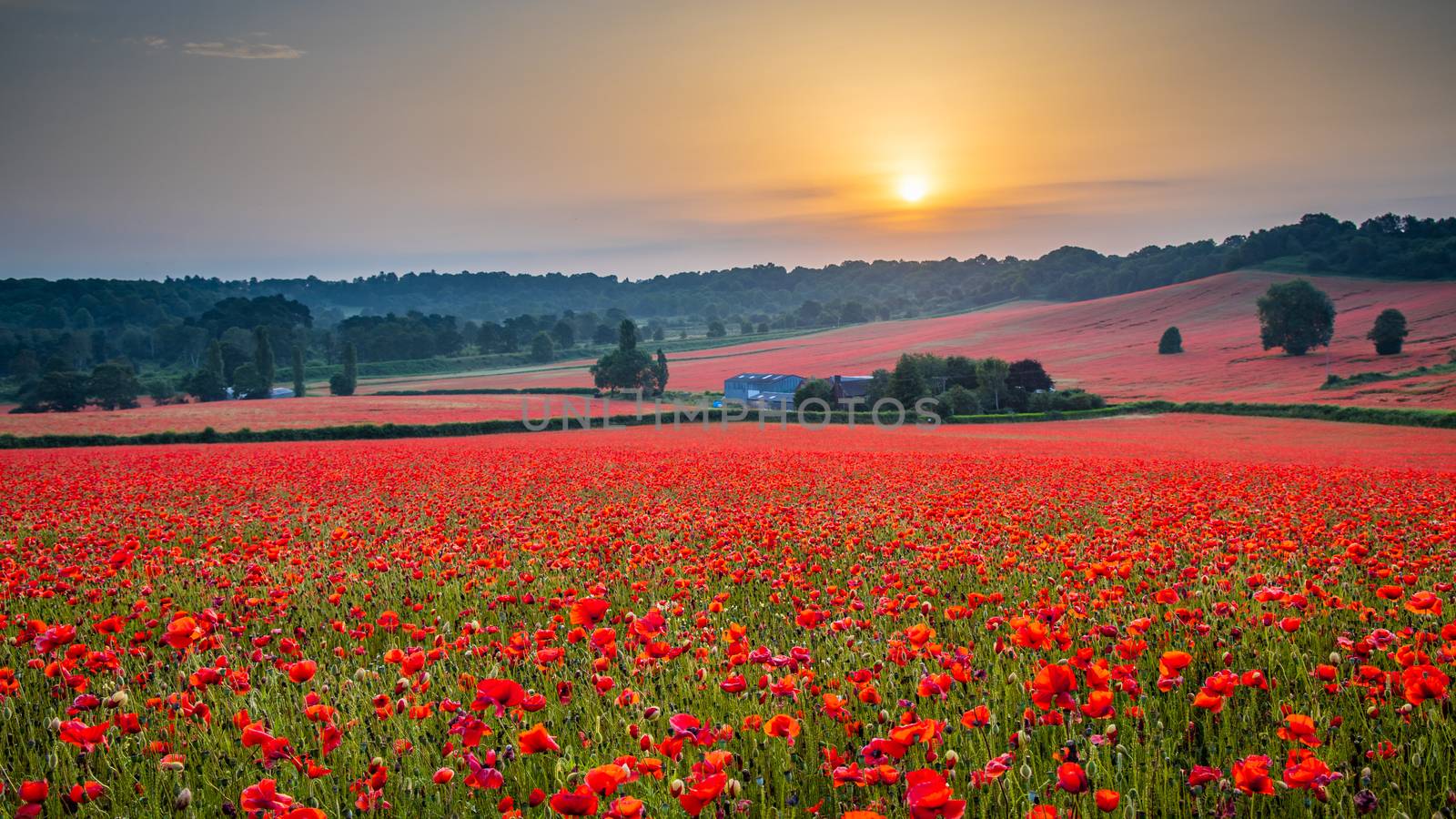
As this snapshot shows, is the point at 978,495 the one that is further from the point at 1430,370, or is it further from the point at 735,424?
the point at 1430,370

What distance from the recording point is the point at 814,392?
72500 millimetres

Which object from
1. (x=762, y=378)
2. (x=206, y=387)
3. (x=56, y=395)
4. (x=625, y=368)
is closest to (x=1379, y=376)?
(x=762, y=378)

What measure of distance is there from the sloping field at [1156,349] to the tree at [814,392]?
2307 centimetres

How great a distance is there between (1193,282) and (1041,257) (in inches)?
2466

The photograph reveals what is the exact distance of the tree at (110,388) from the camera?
71.3 meters

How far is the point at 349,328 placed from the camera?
478 feet

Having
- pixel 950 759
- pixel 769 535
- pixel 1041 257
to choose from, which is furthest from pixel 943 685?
pixel 1041 257

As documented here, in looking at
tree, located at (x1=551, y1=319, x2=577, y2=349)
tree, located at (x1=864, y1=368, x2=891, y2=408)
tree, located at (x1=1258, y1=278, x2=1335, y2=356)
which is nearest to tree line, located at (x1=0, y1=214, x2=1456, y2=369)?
tree, located at (x1=551, y1=319, x2=577, y2=349)

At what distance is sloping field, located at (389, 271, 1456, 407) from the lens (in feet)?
212

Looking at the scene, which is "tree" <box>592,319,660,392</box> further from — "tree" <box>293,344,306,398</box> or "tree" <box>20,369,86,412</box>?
"tree" <box>20,369,86,412</box>

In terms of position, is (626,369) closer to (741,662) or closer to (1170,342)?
(1170,342)

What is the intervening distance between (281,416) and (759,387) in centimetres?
4974

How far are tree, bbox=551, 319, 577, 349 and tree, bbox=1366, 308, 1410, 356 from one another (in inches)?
4725

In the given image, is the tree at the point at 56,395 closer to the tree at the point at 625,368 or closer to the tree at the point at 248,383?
the tree at the point at 248,383
